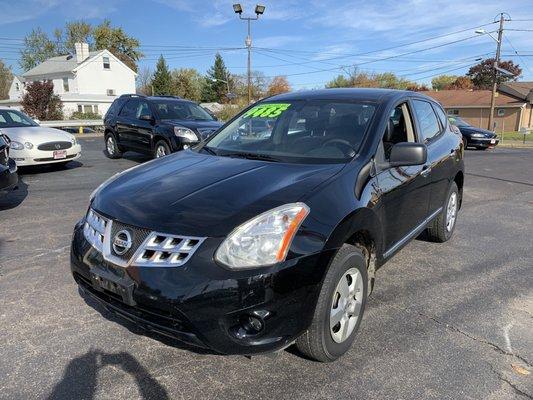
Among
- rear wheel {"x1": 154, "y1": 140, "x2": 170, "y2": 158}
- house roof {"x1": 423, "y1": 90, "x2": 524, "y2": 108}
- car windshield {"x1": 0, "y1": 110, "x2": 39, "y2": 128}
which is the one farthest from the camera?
house roof {"x1": 423, "y1": 90, "x2": 524, "y2": 108}

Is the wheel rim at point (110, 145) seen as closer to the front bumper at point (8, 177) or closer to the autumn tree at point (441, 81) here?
the front bumper at point (8, 177)

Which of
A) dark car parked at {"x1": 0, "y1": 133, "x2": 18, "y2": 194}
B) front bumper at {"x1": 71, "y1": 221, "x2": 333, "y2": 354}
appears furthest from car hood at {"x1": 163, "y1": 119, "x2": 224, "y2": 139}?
front bumper at {"x1": 71, "y1": 221, "x2": 333, "y2": 354}

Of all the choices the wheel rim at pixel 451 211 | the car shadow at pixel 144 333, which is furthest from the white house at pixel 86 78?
the car shadow at pixel 144 333

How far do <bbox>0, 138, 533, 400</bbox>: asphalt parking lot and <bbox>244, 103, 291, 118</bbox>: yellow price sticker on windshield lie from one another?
1861 millimetres

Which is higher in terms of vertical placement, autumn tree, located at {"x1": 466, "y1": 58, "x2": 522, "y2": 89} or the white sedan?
autumn tree, located at {"x1": 466, "y1": 58, "x2": 522, "y2": 89}

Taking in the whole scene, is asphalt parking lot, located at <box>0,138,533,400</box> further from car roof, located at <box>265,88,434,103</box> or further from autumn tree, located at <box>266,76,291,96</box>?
autumn tree, located at <box>266,76,291,96</box>

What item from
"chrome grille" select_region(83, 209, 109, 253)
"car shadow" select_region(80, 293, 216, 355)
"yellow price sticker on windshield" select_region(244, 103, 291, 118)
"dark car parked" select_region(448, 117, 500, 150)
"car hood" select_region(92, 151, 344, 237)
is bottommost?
"dark car parked" select_region(448, 117, 500, 150)

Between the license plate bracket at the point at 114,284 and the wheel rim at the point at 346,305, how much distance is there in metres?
1.18

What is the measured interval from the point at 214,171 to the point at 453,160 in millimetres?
3234

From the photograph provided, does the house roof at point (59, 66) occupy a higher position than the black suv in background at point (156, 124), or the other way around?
the house roof at point (59, 66)

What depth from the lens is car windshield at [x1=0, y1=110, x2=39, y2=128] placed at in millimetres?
10078

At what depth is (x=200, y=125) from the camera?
10.3m

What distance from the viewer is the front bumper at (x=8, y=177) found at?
6.23m

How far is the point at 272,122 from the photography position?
413 centimetres
